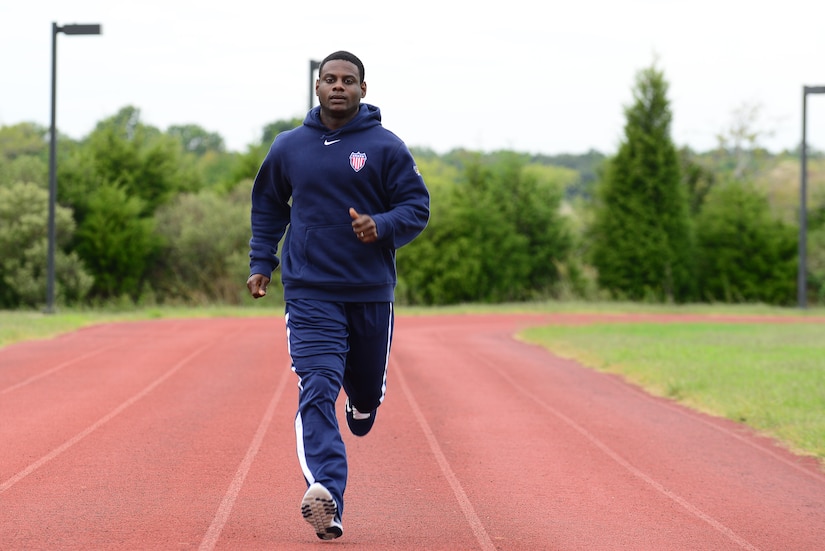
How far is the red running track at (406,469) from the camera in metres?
5.23

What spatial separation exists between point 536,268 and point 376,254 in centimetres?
3645

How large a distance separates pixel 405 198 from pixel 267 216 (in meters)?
0.70

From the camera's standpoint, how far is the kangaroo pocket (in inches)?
195

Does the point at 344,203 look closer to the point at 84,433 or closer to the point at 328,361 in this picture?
the point at 328,361

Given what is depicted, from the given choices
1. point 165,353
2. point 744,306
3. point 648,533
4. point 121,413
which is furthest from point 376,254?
point 744,306

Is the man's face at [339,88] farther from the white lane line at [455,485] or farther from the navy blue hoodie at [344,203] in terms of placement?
the white lane line at [455,485]

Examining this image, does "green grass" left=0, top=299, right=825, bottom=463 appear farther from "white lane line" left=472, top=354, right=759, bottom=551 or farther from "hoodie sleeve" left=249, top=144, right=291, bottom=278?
"hoodie sleeve" left=249, top=144, right=291, bottom=278

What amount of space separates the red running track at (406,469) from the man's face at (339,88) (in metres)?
1.92

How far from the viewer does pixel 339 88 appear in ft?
16.5

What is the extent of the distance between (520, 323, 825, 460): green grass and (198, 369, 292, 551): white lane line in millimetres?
4095

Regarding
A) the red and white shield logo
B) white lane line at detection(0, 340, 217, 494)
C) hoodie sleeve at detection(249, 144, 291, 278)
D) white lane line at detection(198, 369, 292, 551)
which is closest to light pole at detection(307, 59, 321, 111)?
white lane line at detection(0, 340, 217, 494)

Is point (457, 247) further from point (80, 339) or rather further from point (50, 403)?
point (50, 403)

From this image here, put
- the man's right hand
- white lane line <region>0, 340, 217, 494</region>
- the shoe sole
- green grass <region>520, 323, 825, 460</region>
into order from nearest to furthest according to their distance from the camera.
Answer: the shoe sole → the man's right hand → white lane line <region>0, 340, 217, 494</region> → green grass <region>520, 323, 825, 460</region>

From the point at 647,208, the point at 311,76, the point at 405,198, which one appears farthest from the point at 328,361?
the point at 647,208
